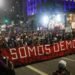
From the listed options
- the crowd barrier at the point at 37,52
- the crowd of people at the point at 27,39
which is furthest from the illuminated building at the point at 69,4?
the crowd barrier at the point at 37,52

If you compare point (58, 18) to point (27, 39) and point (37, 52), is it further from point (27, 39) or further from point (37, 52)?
point (37, 52)

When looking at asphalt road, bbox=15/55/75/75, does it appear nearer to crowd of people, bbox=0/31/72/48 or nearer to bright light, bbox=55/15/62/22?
crowd of people, bbox=0/31/72/48

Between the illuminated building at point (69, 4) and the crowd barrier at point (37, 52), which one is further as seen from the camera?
the illuminated building at point (69, 4)

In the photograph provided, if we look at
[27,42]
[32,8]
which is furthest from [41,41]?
[32,8]

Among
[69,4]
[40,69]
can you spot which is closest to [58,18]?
[69,4]

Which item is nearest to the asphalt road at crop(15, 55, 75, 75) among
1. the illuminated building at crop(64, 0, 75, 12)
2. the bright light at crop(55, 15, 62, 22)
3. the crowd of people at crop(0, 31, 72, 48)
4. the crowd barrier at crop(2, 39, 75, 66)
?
the crowd barrier at crop(2, 39, 75, 66)

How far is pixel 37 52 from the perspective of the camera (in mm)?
17312

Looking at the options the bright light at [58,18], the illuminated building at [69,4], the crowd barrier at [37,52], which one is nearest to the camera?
the crowd barrier at [37,52]

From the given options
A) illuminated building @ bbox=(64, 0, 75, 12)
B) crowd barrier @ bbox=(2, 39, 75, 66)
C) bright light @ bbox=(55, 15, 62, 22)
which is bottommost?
crowd barrier @ bbox=(2, 39, 75, 66)

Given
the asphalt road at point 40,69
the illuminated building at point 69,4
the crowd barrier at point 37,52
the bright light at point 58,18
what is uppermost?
the illuminated building at point 69,4

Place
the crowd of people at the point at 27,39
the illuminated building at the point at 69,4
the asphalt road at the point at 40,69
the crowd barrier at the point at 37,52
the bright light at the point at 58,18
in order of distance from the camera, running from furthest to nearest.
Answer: the illuminated building at the point at 69,4, the bright light at the point at 58,18, the crowd of people at the point at 27,39, the crowd barrier at the point at 37,52, the asphalt road at the point at 40,69

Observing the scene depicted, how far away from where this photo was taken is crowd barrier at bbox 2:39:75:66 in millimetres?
16047

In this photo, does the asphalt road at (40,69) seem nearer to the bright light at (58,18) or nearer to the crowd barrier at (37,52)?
the crowd barrier at (37,52)

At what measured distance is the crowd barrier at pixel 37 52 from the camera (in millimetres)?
16047
